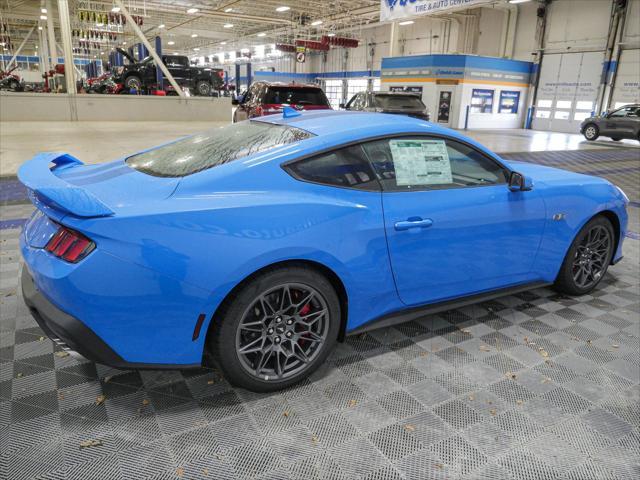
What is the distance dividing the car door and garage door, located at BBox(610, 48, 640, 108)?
23.4m

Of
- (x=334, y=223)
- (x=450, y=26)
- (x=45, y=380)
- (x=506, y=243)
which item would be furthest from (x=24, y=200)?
(x=450, y=26)

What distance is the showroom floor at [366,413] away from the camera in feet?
6.30

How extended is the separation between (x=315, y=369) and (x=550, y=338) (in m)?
1.60

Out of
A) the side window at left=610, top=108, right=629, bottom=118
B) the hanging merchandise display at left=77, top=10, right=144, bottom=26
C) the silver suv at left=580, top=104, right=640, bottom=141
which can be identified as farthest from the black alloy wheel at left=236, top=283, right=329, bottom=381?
the hanging merchandise display at left=77, top=10, right=144, bottom=26

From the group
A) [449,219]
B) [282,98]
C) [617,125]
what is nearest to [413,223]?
[449,219]

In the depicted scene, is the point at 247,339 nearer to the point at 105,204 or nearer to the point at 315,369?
the point at 315,369

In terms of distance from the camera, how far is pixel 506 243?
2.94 m

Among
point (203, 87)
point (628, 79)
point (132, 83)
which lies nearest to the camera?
point (132, 83)

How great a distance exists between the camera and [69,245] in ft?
6.29

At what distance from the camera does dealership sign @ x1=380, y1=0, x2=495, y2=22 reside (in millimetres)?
12664

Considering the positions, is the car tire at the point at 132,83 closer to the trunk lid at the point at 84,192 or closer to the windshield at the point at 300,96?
the windshield at the point at 300,96

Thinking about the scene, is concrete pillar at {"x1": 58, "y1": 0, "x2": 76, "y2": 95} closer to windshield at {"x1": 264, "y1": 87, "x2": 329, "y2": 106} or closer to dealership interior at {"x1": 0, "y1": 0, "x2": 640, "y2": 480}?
windshield at {"x1": 264, "y1": 87, "x2": 329, "y2": 106}

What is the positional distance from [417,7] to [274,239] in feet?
45.5

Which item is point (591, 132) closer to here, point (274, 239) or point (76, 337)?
point (274, 239)
